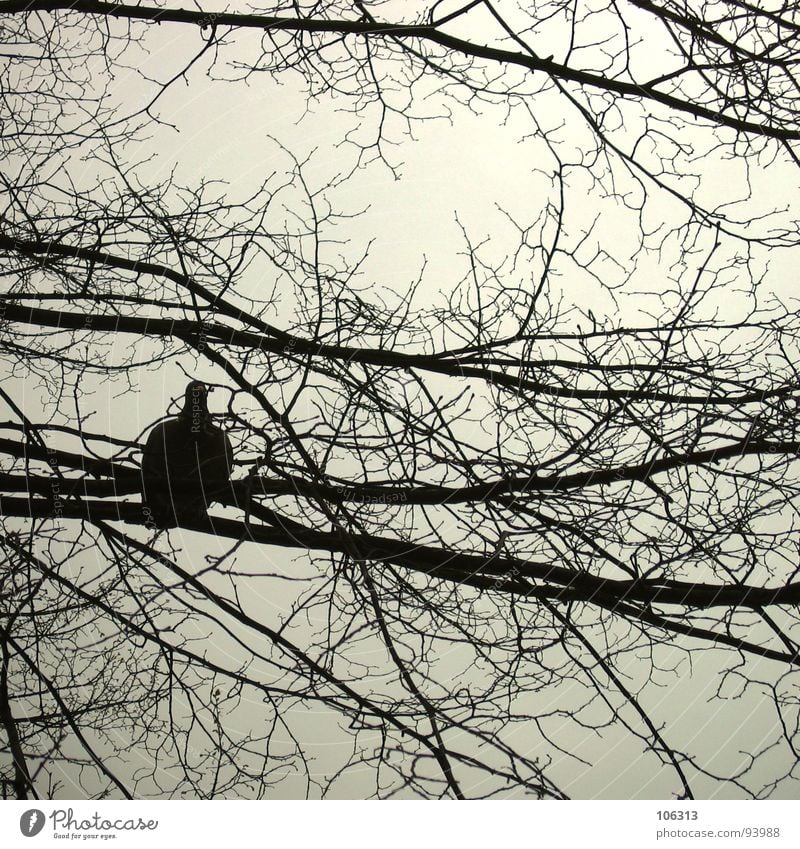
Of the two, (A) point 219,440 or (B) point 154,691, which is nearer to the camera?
(A) point 219,440

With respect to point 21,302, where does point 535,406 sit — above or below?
below

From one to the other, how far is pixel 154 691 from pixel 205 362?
45 centimetres

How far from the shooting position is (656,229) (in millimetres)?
1077

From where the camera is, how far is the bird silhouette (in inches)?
36.4

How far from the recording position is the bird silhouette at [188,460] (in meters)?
0.92

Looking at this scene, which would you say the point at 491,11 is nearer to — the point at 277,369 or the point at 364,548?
the point at 277,369

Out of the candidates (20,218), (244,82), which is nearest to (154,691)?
(20,218)
